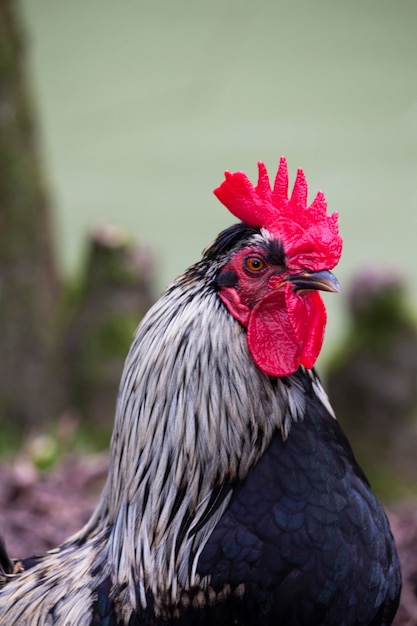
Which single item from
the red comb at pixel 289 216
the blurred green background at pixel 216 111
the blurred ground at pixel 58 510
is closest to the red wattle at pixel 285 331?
the red comb at pixel 289 216

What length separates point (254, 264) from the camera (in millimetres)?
2592

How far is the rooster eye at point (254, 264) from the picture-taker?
259 centimetres

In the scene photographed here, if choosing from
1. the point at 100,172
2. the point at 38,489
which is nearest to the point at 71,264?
the point at 100,172

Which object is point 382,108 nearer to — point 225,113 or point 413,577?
point 225,113

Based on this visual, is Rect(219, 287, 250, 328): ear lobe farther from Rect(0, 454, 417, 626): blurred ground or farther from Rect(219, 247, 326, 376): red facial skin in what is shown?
Rect(0, 454, 417, 626): blurred ground

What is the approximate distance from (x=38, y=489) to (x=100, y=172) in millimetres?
8586

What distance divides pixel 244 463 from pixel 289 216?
73cm

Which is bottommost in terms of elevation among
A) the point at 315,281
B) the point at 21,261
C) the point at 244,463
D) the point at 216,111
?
the point at 244,463

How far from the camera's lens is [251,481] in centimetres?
261

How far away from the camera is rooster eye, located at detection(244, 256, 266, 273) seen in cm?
259

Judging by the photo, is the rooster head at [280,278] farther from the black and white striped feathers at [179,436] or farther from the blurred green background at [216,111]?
the blurred green background at [216,111]

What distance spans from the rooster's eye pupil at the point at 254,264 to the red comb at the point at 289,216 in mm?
80

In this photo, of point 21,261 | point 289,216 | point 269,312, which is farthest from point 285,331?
point 21,261

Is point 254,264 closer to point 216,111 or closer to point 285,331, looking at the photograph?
point 285,331
